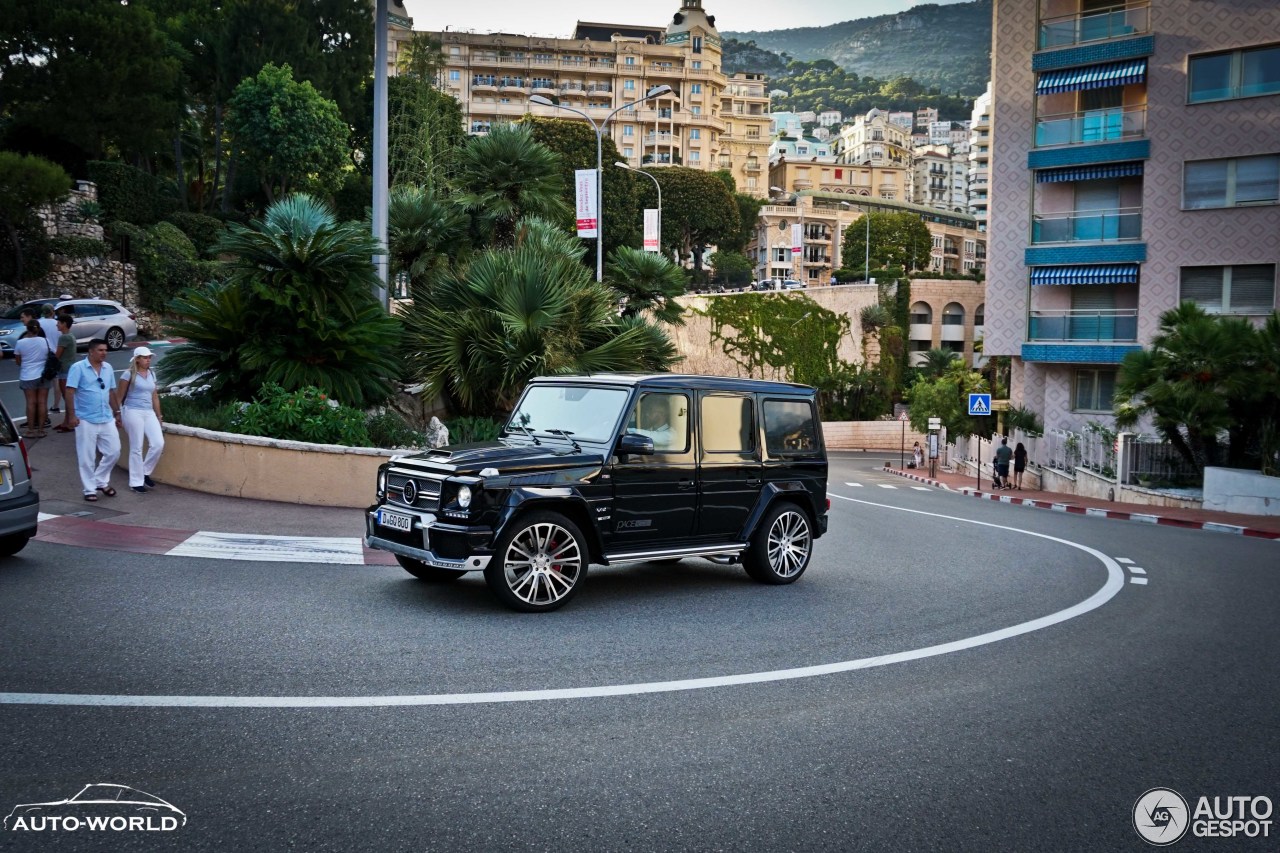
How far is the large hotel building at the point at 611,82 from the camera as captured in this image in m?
133

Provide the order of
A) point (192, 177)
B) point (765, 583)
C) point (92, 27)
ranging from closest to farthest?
1. point (765, 583)
2. point (92, 27)
3. point (192, 177)

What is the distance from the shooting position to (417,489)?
830cm

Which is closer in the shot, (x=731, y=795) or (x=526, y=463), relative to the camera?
(x=731, y=795)

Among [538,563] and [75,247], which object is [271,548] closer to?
[538,563]

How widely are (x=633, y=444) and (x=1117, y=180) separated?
3247 cm

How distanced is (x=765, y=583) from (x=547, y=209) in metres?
13.7

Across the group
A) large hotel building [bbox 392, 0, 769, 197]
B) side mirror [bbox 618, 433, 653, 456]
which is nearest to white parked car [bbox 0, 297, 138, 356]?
side mirror [bbox 618, 433, 653, 456]

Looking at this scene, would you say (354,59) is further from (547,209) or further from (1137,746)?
(1137,746)

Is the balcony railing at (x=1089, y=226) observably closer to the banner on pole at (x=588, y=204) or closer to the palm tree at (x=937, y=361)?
the banner on pole at (x=588, y=204)

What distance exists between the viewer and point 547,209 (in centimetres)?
2214

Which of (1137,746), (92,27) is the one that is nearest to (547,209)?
(1137,746)

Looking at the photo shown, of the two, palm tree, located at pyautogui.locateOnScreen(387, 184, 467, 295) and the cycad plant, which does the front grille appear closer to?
the cycad plant

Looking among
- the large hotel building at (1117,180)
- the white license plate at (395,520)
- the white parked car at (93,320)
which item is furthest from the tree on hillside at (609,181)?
the white license plate at (395,520)

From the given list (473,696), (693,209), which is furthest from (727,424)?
(693,209)
